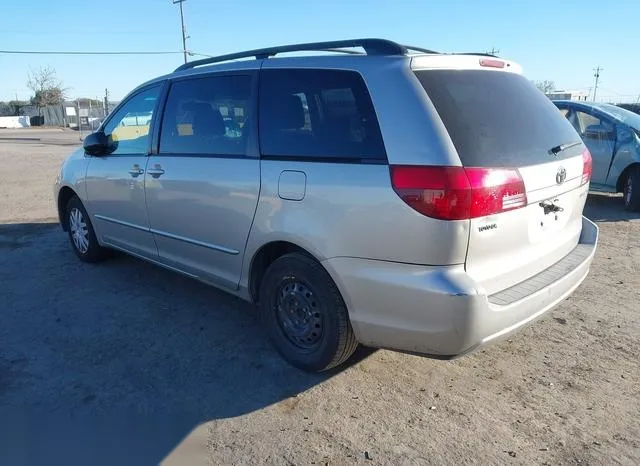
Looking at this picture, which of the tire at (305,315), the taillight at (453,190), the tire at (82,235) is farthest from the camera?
the tire at (82,235)

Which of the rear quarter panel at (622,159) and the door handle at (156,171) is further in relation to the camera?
the rear quarter panel at (622,159)

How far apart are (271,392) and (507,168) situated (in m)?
1.85

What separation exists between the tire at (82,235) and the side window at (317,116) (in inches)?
113

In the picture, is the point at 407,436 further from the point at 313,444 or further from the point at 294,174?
the point at 294,174

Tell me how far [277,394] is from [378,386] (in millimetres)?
614

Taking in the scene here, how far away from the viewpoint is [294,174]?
3.12 meters

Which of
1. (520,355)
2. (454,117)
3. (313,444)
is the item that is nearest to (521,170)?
(454,117)

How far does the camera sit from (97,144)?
4875 mm

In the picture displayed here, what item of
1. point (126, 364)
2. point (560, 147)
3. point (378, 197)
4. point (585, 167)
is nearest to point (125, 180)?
point (126, 364)

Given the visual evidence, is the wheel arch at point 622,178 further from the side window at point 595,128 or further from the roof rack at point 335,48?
the roof rack at point 335,48

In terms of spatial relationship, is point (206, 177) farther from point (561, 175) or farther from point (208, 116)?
point (561, 175)

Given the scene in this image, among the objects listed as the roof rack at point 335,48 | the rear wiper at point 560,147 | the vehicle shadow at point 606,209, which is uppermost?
the roof rack at point 335,48

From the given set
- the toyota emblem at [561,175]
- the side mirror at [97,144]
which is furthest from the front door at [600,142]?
the side mirror at [97,144]

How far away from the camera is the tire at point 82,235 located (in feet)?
17.8
